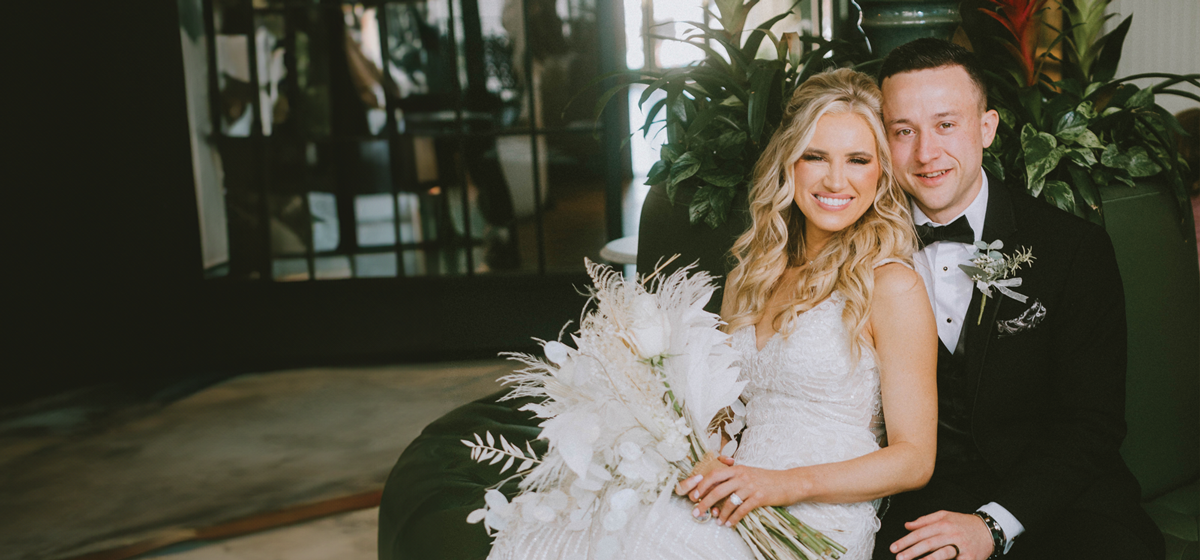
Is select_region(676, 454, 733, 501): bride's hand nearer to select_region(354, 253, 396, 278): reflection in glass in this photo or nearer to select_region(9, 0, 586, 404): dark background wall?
select_region(9, 0, 586, 404): dark background wall

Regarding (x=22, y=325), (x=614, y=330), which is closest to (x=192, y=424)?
(x=22, y=325)

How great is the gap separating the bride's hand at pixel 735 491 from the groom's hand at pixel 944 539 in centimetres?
25

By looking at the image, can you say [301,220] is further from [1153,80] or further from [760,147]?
[1153,80]

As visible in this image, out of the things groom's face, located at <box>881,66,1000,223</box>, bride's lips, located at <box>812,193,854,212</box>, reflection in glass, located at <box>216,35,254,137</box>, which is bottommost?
bride's lips, located at <box>812,193,854,212</box>

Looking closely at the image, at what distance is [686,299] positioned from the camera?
135cm

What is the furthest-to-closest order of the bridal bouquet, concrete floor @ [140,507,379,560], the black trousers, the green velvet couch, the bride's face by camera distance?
concrete floor @ [140,507,379,560], the green velvet couch, the bride's face, the black trousers, the bridal bouquet

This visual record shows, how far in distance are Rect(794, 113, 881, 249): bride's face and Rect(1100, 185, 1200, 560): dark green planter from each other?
30.5 inches

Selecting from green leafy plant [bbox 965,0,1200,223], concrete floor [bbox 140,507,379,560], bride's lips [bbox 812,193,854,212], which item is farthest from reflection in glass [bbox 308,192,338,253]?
bride's lips [bbox 812,193,854,212]

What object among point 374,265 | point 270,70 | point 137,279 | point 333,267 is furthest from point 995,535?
point 137,279

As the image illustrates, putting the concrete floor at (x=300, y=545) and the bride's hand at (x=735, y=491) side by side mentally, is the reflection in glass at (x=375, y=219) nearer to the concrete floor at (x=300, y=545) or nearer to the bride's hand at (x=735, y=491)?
the concrete floor at (x=300, y=545)

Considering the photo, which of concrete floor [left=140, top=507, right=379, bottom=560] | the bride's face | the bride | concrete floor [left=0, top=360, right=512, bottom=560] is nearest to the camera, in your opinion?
the bride

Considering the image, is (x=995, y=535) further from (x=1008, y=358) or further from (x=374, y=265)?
(x=374, y=265)

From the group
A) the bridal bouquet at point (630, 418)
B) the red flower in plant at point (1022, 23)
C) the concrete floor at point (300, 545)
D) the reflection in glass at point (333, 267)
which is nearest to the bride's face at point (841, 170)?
the bridal bouquet at point (630, 418)

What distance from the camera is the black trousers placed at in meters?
1.49
